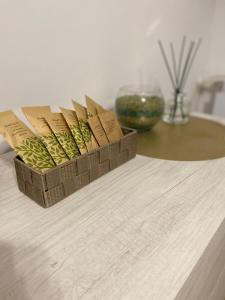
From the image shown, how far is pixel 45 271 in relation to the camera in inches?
14.2

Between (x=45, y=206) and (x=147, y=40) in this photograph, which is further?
(x=147, y=40)

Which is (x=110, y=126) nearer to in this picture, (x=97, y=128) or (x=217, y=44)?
(x=97, y=128)

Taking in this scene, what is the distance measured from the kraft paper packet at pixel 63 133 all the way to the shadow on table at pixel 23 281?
21cm

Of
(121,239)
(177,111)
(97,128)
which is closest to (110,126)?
(97,128)

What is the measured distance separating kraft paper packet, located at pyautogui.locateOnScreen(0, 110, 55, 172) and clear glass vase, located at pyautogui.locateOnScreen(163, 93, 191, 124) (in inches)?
22.7

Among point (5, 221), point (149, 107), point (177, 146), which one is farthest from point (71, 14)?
point (5, 221)

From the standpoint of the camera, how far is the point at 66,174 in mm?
498

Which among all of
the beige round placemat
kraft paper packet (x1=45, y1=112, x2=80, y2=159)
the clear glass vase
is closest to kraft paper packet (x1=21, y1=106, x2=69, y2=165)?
kraft paper packet (x1=45, y1=112, x2=80, y2=159)

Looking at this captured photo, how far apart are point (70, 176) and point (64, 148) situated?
0.06 meters

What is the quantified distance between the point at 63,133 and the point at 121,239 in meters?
0.24

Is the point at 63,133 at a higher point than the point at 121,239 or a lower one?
higher

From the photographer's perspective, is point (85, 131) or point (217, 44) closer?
point (85, 131)

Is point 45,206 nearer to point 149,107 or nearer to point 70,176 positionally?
point 70,176

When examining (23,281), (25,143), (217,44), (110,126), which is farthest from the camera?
(217,44)
